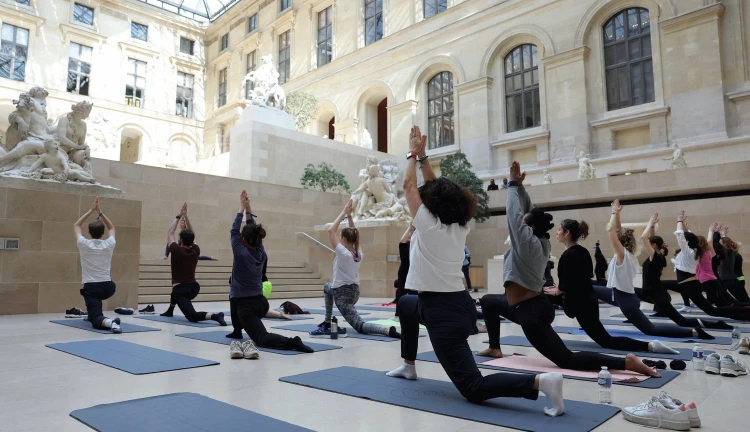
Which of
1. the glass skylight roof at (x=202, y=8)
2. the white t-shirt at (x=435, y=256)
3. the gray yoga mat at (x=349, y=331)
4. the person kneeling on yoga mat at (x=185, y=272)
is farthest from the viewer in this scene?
the glass skylight roof at (x=202, y=8)

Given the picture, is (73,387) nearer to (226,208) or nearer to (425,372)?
(425,372)

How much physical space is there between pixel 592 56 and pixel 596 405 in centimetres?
2385

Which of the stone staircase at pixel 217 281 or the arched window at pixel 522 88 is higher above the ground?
the arched window at pixel 522 88

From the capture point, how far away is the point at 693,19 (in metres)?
20.5

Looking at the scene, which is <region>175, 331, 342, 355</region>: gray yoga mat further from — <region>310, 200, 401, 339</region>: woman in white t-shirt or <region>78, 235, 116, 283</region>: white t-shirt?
<region>78, 235, 116, 283</region>: white t-shirt

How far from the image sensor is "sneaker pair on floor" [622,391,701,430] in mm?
2740

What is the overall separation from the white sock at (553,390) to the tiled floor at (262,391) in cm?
27

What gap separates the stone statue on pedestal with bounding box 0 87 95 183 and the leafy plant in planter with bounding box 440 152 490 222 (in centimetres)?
1172

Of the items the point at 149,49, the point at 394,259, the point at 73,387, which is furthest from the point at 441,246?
the point at 149,49

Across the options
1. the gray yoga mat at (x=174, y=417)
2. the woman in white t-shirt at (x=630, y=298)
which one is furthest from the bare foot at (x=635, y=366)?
the gray yoga mat at (x=174, y=417)

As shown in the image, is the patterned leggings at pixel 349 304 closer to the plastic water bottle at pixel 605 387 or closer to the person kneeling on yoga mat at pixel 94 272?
the person kneeling on yoga mat at pixel 94 272

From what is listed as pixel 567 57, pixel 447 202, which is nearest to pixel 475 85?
pixel 567 57

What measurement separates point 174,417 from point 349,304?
3.95 metres

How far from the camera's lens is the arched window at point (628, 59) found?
22328 mm
